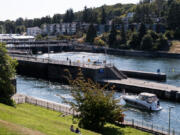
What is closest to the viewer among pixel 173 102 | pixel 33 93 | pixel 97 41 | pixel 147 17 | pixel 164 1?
pixel 173 102

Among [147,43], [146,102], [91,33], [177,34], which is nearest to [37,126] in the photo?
[146,102]

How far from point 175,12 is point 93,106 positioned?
123832mm

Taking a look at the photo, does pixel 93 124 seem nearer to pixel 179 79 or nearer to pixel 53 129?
pixel 53 129

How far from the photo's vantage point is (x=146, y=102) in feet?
137

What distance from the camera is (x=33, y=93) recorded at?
5159cm

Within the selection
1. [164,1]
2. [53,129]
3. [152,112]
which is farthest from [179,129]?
[164,1]

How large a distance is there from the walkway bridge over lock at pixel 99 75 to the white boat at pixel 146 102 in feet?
19.5

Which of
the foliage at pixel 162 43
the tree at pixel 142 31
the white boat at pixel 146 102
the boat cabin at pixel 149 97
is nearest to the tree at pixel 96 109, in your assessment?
the white boat at pixel 146 102

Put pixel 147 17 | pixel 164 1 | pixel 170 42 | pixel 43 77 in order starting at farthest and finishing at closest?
pixel 164 1
pixel 147 17
pixel 170 42
pixel 43 77

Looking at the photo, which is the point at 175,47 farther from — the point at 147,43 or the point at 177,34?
the point at 177,34

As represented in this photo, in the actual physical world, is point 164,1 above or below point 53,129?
above

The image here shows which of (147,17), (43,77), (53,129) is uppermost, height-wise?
(147,17)

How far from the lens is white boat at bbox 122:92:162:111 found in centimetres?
4100

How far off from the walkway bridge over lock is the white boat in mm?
5929
